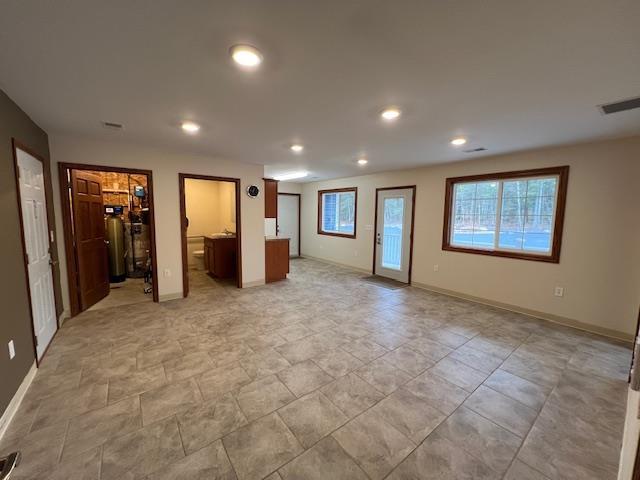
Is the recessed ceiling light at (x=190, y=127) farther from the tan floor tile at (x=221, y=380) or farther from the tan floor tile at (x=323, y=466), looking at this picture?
the tan floor tile at (x=323, y=466)

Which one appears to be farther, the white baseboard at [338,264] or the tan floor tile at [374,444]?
the white baseboard at [338,264]

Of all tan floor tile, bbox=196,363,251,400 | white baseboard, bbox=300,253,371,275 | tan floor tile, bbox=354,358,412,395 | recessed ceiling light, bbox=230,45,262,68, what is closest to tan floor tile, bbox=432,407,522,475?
tan floor tile, bbox=354,358,412,395

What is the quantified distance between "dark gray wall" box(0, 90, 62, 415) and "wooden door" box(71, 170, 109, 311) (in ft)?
5.10

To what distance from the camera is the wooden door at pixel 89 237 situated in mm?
3688

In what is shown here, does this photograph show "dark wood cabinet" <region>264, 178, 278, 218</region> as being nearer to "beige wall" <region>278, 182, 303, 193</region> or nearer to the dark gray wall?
"beige wall" <region>278, 182, 303, 193</region>

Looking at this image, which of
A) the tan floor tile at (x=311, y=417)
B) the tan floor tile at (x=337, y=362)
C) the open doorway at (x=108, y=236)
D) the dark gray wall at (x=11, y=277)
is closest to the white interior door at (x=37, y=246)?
the dark gray wall at (x=11, y=277)

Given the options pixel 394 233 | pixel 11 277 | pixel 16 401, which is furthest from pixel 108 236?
pixel 394 233

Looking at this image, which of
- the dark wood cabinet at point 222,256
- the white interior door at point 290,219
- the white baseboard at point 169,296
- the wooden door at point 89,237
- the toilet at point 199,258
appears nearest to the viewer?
the wooden door at point 89,237

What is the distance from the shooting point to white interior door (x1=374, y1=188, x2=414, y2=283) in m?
5.53

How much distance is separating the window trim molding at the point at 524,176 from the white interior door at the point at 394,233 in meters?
0.76

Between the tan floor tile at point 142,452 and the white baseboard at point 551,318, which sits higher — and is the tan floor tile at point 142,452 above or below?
below

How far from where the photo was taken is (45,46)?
5.06ft

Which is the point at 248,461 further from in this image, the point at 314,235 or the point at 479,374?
the point at 314,235

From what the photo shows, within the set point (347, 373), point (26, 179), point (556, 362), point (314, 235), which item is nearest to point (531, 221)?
point (556, 362)
